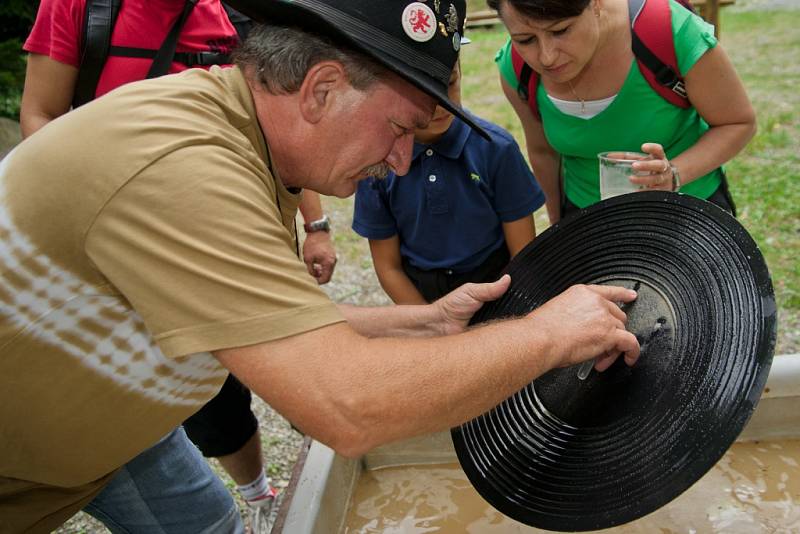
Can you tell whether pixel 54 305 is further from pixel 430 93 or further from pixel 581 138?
pixel 581 138

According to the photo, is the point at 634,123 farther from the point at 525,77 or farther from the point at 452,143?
the point at 452,143

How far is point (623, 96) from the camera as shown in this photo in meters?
2.31

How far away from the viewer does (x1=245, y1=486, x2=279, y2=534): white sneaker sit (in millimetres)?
2738

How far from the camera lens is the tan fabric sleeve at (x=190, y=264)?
44.9 inches

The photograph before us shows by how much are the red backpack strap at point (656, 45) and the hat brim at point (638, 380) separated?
0.71 metres

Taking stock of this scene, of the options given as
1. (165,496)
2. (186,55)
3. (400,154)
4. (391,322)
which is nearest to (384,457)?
(391,322)

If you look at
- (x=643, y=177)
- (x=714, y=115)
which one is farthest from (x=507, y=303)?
(x=714, y=115)

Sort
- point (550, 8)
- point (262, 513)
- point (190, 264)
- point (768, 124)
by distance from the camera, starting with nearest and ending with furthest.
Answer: point (190, 264)
point (550, 8)
point (262, 513)
point (768, 124)

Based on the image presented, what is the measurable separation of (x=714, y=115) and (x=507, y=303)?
97cm

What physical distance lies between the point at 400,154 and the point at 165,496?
1.06 metres

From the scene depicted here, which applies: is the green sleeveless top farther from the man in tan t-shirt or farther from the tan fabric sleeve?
the tan fabric sleeve

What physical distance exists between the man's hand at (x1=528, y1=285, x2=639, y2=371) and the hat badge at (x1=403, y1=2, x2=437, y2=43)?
1.89 ft

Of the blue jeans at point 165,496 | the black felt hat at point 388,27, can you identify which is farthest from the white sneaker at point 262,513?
the black felt hat at point 388,27

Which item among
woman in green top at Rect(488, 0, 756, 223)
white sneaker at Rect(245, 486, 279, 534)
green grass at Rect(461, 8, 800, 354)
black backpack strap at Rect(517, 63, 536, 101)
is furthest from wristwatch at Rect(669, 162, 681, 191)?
white sneaker at Rect(245, 486, 279, 534)
